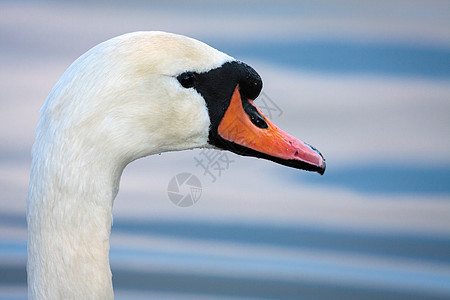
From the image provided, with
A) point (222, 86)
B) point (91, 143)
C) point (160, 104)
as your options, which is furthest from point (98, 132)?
point (222, 86)

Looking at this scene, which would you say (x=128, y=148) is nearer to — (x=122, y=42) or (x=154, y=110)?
(x=154, y=110)

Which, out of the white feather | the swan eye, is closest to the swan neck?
the white feather

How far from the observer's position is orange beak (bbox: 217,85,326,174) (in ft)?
4.74

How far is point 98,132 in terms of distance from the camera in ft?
4.18

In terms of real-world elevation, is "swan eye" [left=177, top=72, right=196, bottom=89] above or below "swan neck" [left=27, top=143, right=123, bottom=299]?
above

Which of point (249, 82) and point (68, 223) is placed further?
point (249, 82)

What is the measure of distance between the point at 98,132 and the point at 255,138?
0.33m

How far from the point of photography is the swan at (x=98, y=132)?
127 cm

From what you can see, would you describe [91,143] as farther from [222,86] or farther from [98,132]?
[222,86]

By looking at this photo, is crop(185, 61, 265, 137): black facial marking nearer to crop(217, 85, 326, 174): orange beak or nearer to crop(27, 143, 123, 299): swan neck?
crop(217, 85, 326, 174): orange beak

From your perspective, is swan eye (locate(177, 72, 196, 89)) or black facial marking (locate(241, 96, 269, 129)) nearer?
swan eye (locate(177, 72, 196, 89))

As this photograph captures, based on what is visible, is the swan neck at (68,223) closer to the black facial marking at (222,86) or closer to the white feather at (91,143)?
the white feather at (91,143)

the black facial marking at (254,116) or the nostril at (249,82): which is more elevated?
the nostril at (249,82)

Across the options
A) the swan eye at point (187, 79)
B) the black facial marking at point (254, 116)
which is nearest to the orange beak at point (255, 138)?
the black facial marking at point (254, 116)
